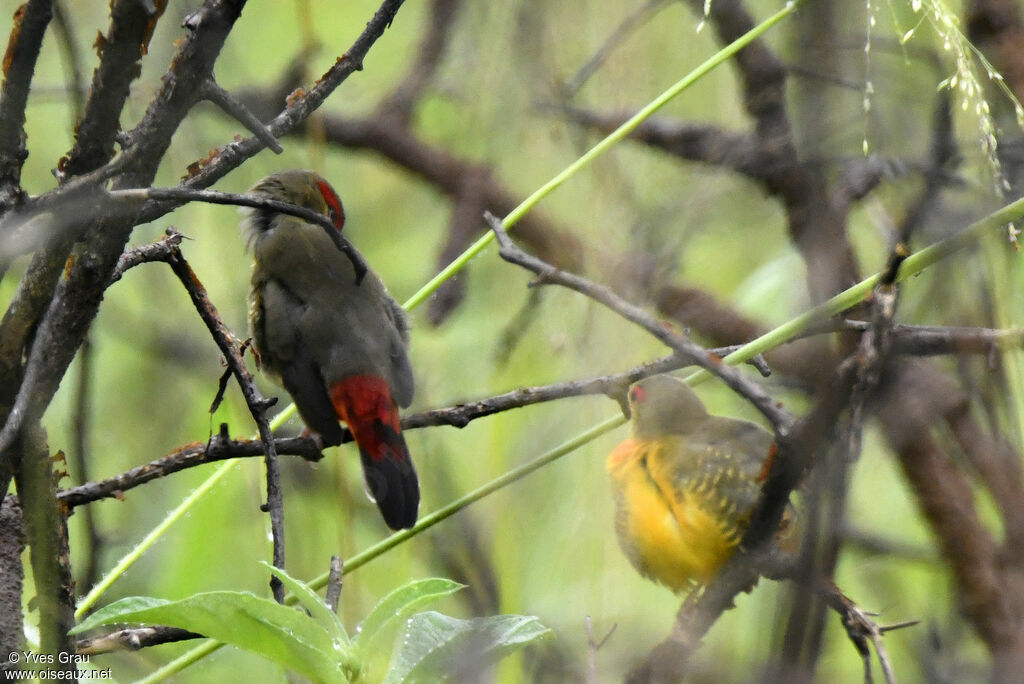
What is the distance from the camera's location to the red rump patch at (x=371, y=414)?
2.73m

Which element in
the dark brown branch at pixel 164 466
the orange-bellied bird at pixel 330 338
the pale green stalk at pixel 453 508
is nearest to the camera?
the pale green stalk at pixel 453 508

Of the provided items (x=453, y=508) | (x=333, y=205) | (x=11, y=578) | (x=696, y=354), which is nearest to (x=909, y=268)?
(x=696, y=354)

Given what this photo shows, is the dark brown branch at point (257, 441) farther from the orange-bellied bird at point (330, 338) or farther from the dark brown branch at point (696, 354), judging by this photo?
the orange-bellied bird at point (330, 338)

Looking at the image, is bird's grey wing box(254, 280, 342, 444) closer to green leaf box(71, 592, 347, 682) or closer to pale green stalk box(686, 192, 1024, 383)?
pale green stalk box(686, 192, 1024, 383)

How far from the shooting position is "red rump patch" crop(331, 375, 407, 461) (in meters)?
2.73

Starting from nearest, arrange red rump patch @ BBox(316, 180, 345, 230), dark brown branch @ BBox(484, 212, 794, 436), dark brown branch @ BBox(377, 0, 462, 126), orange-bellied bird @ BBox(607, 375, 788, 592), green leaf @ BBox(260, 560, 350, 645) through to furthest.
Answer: dark brown branch @ BBox(484, 212, 794, 436)
green leaf @ BBox(260, 560, 350, 645)
orange-bellied bird @ BBox(607, 375, 788, 592)
red rump patch @ BBox(316, 180, 345, 230)
dark brown branch @ BBox(377, 0, 462, 126)

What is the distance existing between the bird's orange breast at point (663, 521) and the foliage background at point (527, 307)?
0.13 metres

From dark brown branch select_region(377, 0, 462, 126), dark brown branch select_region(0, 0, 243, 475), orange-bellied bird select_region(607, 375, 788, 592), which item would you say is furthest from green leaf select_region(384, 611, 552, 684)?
dark brown branch select_region(377, 0, 462, 126)

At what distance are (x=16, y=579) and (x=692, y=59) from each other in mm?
1865

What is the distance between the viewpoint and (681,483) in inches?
85.6

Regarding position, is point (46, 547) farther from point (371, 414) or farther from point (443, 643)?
point (371, 414)

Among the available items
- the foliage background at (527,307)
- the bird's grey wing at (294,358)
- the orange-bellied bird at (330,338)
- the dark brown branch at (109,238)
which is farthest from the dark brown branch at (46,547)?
the bird's grey wing at (294,358)

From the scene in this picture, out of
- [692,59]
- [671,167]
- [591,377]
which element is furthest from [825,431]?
[671,167]

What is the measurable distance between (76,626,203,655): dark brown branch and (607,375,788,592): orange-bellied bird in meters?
0.92
